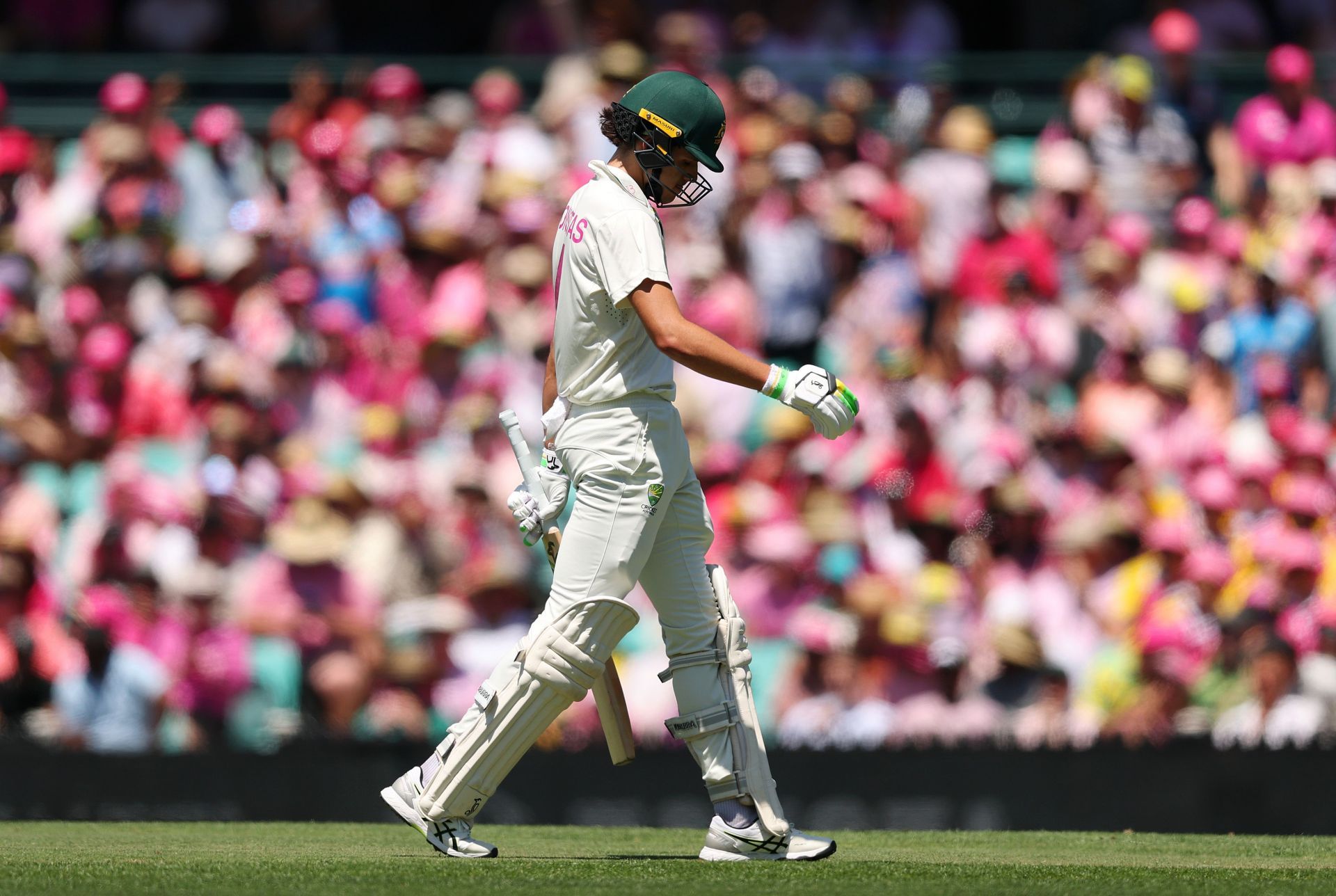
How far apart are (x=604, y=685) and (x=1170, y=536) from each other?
3.99m

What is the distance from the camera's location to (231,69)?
13336 millimetres

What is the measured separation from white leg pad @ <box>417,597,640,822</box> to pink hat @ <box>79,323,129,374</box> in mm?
5628

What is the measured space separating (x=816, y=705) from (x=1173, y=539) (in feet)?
5.97

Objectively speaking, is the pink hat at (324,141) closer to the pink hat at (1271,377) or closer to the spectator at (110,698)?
the spectator at (110,698)

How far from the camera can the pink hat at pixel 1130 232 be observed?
37.3 ft

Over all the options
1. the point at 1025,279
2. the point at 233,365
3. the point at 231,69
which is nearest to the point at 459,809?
the point at 233,365

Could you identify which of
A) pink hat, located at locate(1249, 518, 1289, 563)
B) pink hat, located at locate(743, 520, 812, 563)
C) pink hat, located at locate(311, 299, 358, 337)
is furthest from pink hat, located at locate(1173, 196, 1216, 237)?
pink hat, located at locate(311, 299, 358, 337)

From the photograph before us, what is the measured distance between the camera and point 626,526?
5840 mm

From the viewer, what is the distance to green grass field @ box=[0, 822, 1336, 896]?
537 centimetres

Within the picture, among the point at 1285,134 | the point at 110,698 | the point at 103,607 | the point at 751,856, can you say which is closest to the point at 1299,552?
the point at 1285,134

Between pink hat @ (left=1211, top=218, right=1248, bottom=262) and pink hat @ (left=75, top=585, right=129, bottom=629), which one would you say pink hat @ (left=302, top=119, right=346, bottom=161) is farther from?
pink hat @ (left=1211, top=218, right=1248, bottom=262)

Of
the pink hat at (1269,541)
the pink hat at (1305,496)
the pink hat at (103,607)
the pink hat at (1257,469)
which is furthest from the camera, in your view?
A: the pink hat at (1257,469)

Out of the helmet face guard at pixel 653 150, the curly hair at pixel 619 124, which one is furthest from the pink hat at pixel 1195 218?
the curly hair at pixel 619 124

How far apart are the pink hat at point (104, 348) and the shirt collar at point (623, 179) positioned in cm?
559
